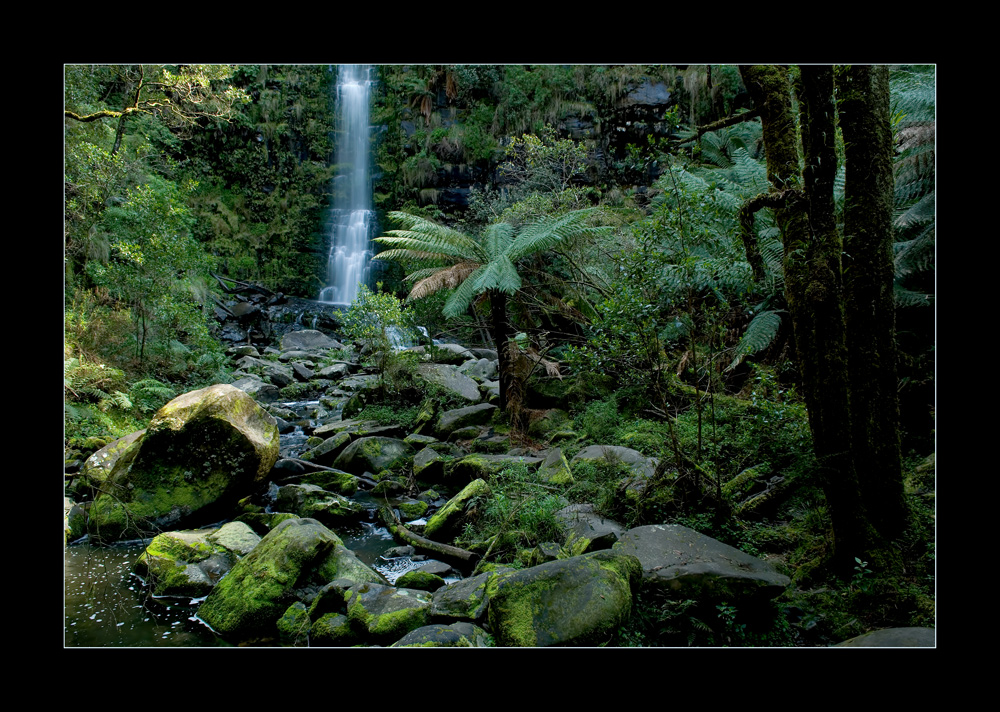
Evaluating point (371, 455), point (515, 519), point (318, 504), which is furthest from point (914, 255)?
point (318, 504)

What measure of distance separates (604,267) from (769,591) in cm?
595

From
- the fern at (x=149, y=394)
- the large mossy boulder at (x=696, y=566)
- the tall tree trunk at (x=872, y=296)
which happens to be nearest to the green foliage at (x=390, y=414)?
the fern at (x=149, y=394)

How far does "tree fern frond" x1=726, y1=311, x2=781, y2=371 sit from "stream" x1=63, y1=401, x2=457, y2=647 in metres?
3.29

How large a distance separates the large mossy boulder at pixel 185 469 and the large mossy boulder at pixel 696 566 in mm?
3367

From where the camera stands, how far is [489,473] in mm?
4582

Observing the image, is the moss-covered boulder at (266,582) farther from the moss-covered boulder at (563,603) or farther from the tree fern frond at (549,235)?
the tree fern frond at (549,235)

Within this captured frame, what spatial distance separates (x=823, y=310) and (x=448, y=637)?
2.27 m

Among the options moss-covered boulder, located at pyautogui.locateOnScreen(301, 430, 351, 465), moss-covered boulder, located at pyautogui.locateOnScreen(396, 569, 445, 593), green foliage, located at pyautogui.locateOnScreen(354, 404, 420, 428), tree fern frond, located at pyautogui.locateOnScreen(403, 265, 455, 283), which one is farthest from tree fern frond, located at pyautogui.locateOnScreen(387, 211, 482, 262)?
moss-covered boulder, located at pyautogui.locateOnScreen(396, 569, 445, 593)

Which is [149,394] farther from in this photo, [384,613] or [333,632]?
[384,613]
